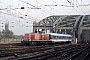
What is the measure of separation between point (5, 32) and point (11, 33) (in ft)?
15.9

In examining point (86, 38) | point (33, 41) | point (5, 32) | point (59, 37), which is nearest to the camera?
point (33, 41)

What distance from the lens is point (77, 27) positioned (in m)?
95.6

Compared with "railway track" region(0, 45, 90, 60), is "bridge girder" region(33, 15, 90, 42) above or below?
above

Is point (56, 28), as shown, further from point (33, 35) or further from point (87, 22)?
point (33, 35)

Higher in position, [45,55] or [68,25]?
[68,25]

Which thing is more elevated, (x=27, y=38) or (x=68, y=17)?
(x=68, y=17)

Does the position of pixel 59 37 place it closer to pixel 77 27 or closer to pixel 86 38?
pixel 77 27

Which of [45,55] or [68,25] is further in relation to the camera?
[68,25]

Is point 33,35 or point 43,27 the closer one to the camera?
point 33,35

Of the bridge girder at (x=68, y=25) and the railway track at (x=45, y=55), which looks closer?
the railway track at (x=45, y=55)

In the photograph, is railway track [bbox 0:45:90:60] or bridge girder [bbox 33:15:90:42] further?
bridge girder [bbox 33:15:90:42]

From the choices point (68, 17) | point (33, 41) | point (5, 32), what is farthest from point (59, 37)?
point (5, 32)

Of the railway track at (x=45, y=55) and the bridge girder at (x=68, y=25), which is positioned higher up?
the bridge girder at (x=68, y=25)

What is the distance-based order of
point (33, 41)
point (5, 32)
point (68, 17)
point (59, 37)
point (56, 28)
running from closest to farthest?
point (33, 41), point (59, 37), point (56, 28), point (68, 17), point (5, 32)
